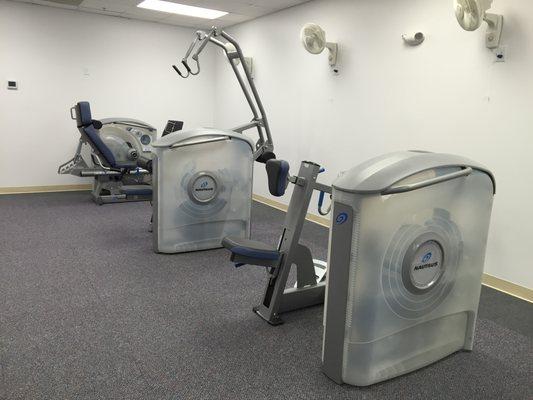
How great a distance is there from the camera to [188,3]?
19.3ft

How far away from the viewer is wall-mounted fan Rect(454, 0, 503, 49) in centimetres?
319

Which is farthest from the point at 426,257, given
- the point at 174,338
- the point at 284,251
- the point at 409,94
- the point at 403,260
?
the point at 409,94

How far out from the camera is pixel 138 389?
213 centimetres

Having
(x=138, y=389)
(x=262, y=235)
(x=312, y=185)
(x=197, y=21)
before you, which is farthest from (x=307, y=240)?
(x=197, y=21)

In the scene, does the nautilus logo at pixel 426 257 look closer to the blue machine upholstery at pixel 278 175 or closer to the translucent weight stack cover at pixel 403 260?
the translucent weight stack cover at pixel 403 260

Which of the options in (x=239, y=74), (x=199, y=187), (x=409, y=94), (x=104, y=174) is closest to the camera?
(x=199, y=187)

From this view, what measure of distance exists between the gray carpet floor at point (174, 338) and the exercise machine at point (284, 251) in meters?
0.12

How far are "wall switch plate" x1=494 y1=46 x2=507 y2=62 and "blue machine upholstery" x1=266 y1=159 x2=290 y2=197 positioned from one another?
203cm

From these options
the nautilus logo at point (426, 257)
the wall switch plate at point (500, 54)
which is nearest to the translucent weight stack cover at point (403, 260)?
the nautilus logo at point (426, 257)

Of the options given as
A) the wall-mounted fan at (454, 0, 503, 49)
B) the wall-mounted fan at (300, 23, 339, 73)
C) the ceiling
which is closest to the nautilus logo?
the wall-mounted fan at (454, 0, 503, 49)

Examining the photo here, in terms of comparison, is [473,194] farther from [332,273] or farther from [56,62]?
[56,62]

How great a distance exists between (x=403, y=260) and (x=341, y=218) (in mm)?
378

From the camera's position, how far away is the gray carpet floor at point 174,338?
2.18 metres

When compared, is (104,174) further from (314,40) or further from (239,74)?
(314,40)
